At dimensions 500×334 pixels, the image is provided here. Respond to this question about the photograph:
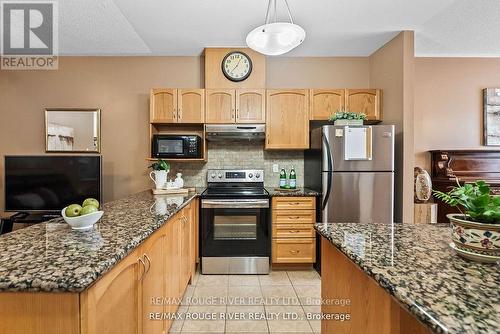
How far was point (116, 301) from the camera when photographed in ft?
3.44

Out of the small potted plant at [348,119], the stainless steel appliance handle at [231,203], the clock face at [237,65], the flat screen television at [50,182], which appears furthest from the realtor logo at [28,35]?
the small potted plant at [348,119]

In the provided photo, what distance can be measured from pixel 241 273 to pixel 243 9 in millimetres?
2670

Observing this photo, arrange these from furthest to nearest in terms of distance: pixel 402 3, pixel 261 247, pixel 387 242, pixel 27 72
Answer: pixel 27 72 → pixel 261 247 → pixel 402 3 → pixel 387 242

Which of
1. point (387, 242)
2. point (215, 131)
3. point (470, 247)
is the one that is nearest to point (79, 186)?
point (215, 131)

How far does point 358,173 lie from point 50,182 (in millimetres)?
3525

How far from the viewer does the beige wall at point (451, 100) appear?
12.0ft

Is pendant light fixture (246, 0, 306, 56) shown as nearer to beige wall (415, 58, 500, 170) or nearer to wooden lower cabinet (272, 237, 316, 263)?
wooden lower cabinet (272, 237, 316, 263)

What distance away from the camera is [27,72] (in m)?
3.57

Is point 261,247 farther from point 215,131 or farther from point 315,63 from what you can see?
point 315,63

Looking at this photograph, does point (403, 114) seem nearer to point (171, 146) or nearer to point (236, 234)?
point (236, 234)

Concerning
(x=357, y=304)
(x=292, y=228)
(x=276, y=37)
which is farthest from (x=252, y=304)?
(x=276, y=37)

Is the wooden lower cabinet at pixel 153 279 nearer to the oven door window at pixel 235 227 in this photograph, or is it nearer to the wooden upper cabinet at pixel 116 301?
the wooden upper cabinet at pixel 116 301

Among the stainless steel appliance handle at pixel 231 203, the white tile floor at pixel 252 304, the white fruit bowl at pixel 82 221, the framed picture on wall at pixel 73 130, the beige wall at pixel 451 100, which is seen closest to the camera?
the white fruit bowl at pixel 82 221

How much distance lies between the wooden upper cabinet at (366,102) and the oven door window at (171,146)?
2.10m
